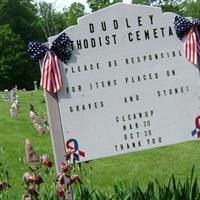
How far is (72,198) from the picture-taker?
5.36m

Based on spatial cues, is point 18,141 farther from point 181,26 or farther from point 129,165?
point 181,26

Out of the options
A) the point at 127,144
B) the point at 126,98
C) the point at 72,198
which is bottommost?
the point at 72,198

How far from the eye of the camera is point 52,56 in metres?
5.45

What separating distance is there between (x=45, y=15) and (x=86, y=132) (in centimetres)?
7006

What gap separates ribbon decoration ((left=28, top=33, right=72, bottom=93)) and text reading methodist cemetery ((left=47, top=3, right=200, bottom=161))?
6 centimetres

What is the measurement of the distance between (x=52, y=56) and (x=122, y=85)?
68 cm

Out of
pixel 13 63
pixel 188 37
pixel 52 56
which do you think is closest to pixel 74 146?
pixel 52 56

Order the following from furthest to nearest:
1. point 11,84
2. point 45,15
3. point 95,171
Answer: point 45,15, point 11,84, point 95,171

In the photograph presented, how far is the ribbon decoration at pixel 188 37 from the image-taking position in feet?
18.5

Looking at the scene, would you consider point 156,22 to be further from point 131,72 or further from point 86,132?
point 86,132

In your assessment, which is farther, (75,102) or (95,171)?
(95,171)

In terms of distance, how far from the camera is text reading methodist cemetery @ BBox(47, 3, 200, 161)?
17.8ft

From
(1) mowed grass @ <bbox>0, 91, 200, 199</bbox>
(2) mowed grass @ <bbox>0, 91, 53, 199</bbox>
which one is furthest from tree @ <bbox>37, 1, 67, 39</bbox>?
(1) mowed grass @ <bbox>0, 91, 200, 199</bbox>

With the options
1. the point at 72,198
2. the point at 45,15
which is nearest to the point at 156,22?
the point at 72,198
